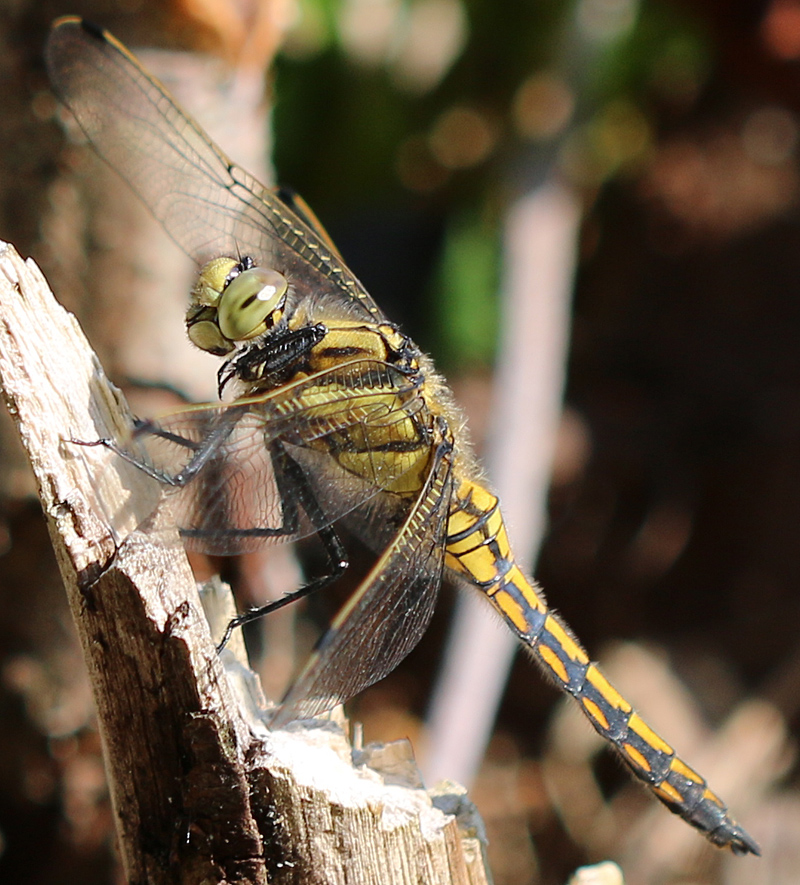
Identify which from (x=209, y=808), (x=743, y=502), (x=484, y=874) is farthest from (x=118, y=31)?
(x=743, y=502)

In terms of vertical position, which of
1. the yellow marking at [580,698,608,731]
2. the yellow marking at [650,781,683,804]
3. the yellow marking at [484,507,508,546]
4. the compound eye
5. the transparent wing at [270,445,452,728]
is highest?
the compound eye

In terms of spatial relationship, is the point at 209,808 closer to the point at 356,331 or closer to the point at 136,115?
the point at 356,331

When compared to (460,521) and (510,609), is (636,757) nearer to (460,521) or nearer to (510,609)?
(510,609)

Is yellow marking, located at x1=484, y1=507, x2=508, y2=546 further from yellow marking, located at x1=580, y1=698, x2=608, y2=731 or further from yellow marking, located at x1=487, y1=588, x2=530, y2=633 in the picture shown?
yellow marking, located at x1=580, y1=698, x2=608, y2=731

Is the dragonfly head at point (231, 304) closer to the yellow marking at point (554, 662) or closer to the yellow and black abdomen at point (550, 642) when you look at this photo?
the yellow and black abdomen at point (550, 642)

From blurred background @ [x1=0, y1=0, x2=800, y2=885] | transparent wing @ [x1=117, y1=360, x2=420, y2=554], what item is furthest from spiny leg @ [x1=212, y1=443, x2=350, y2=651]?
blurred background @ [x1=0, y1=0, x2=800, y2=885]

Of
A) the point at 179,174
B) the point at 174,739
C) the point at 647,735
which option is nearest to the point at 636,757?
the point at 647,735

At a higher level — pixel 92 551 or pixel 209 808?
pixel 92 551

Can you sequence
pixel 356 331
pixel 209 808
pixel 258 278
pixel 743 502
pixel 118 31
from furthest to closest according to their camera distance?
pixel 743 502 → pixel 118 31 → pixel 356 331 → pixel 258 278 → pixel 209 808
